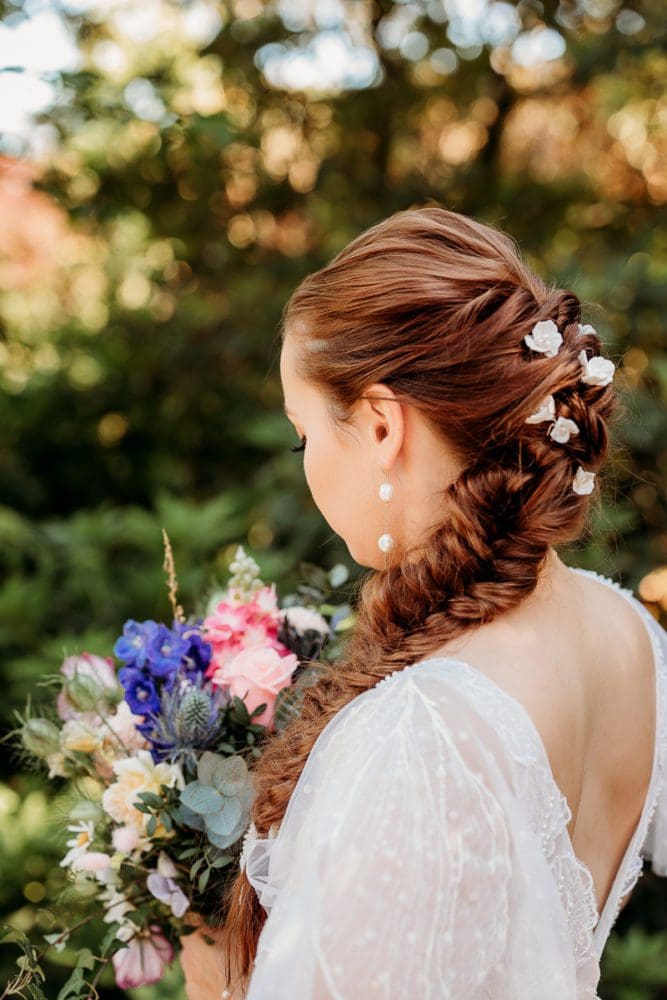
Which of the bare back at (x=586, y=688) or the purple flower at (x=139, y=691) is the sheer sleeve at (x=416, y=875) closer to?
the bare back at (x=586, y=688)

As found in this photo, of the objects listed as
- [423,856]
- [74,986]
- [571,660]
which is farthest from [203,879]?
[571,660]

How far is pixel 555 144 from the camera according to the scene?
16.2ft

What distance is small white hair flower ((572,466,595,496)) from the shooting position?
1.34 metres

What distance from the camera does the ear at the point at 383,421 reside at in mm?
1334

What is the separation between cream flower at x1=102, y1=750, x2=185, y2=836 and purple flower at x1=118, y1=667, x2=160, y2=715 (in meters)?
0.07

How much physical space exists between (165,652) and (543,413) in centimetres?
68

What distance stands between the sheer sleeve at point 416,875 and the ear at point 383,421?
322mm

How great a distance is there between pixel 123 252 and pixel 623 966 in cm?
342

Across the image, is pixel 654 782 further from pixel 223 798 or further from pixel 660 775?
pixel 223 798

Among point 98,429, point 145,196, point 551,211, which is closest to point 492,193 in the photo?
point 551,211

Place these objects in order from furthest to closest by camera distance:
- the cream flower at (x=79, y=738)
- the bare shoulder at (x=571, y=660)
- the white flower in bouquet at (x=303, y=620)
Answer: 1. the white flower in bouquet at (x=303, y=620)
2. the cream flower at (x=79, y=738)
3. the bare shoulder at (x=571, y=660)

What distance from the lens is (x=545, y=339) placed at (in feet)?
4.27

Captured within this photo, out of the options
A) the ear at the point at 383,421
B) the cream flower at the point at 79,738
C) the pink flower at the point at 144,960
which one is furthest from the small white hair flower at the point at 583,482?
the pink flower at the point at 144,960

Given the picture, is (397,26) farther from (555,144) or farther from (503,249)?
(503,249)
